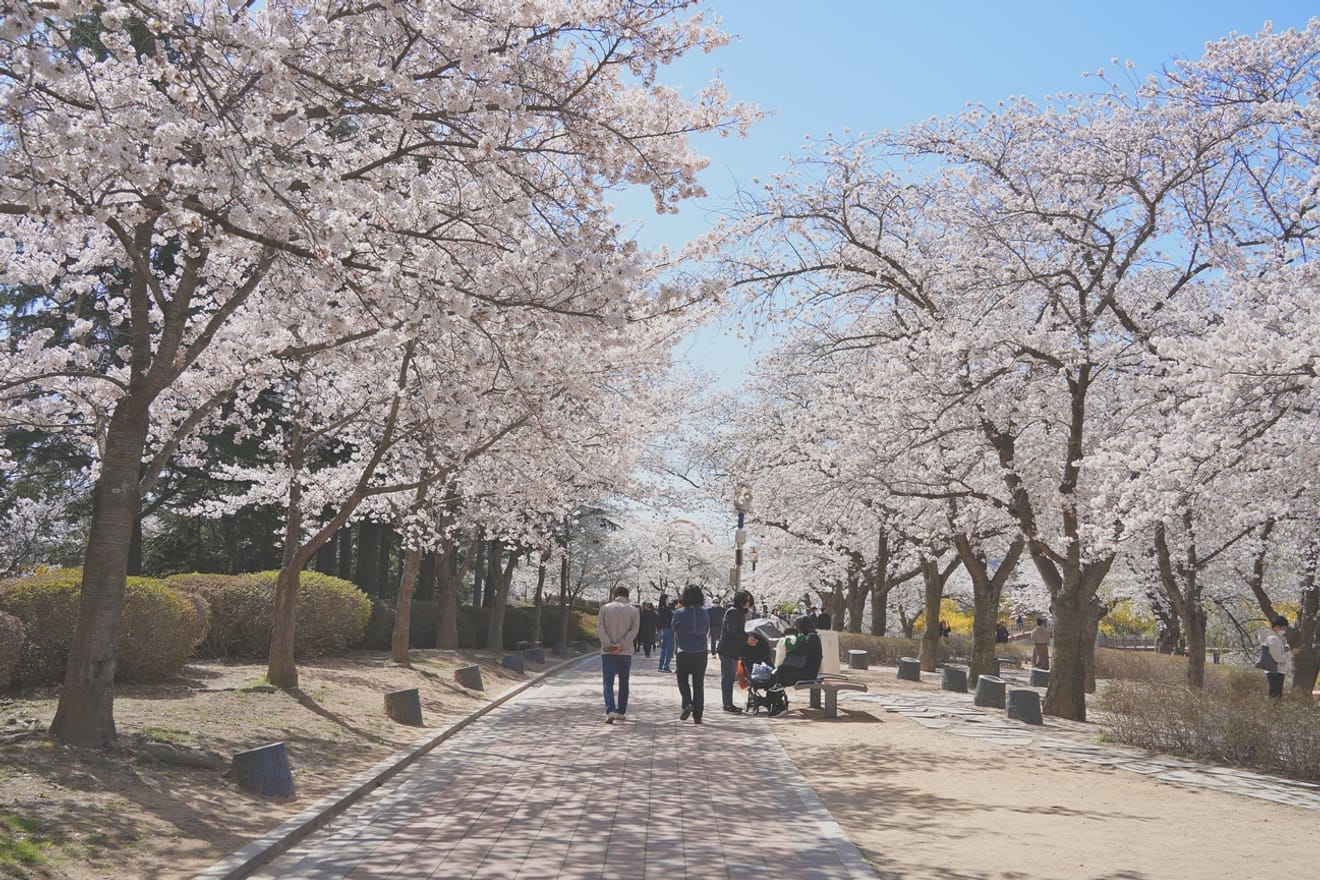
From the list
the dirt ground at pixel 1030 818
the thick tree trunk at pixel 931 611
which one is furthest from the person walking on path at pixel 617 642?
the thick tree trunk at pixel 931 611

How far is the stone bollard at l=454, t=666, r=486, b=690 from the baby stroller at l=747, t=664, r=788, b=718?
4.86m

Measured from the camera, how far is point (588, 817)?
26.5 feet

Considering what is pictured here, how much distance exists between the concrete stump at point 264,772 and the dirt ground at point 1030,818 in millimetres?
4358

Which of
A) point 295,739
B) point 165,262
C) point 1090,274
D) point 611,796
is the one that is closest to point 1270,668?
point 1090,274

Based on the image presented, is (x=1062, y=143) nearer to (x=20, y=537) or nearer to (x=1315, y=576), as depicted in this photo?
(x=1315, y=576)

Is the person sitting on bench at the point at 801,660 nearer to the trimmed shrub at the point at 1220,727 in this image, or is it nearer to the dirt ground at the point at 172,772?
the trimmed shrub at the point at 1220,727

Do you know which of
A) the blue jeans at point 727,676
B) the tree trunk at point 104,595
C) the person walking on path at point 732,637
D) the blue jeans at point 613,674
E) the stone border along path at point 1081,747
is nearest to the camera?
the tree trunk at point 104,595

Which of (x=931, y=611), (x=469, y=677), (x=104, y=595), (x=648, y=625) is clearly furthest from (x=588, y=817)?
(x=648, y=625)

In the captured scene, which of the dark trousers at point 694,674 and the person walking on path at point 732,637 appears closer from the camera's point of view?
the dark trousers at point 694,674

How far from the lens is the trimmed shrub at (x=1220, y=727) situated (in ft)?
37.2

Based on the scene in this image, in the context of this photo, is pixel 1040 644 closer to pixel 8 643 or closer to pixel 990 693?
pixel 990 693

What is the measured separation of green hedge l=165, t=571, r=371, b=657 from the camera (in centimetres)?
1850

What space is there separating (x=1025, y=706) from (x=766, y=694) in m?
3.79

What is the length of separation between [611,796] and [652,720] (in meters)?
5.99
